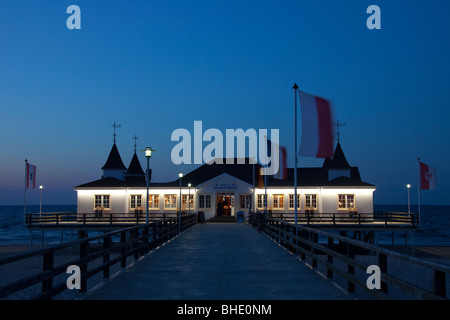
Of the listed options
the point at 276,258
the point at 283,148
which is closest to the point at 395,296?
the point at 276,258

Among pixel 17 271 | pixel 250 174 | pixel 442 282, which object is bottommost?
pixel 17 271

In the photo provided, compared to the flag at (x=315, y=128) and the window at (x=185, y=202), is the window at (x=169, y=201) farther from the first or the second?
the flag at (x=315, y=128)

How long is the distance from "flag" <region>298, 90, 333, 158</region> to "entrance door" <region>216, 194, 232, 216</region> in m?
25.4

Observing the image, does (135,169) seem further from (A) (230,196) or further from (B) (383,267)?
(B) (383,267)

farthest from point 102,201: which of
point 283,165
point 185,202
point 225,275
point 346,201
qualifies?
point 225,275

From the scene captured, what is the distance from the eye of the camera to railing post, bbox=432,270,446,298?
4653 mm

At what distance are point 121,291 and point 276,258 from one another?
5.97 m

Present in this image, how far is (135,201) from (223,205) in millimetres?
8610

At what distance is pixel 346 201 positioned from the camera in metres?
40.2

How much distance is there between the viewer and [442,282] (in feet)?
15.4

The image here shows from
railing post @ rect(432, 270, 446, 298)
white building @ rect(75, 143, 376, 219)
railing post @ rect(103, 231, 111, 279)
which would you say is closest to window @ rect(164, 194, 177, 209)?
white building @ rect(75, 143, 376, 219)

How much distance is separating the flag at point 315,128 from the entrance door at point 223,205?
2540cm
